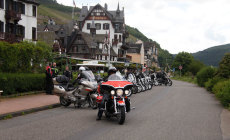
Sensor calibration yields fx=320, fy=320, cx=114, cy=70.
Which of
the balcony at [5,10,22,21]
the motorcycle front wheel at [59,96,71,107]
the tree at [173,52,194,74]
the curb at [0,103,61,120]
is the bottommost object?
the curb at [0,103,61,120]

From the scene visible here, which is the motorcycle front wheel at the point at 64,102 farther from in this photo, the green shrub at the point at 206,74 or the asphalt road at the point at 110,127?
the green shrub at the point at 206,74

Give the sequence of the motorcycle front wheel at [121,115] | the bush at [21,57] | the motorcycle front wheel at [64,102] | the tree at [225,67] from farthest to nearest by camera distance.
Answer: the tree at [225,67] → the bush at [21,57] → the motorcycle front wheel at [64,102] → the motorcycle front wheel at [121,115]

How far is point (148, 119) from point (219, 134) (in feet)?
8.87

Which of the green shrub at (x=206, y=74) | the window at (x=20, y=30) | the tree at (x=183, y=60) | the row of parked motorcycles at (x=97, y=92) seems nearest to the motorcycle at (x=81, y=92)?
the row of parked motorcycles at (x=97, y=92)

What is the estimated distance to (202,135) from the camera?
791 centimetres

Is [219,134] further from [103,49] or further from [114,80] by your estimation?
[103,49]

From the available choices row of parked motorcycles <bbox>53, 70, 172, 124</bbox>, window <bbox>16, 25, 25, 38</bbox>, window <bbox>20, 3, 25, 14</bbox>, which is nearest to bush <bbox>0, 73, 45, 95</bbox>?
row of parked motorcycles <bbox>53, 70, 172, 124</bbox>

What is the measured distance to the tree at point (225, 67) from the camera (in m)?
21.6

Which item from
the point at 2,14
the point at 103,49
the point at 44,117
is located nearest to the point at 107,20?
the point at 103,49

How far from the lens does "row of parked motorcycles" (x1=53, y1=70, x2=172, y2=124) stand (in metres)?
9.52

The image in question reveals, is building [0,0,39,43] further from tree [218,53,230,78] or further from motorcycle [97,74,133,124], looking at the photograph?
motorcycle [97,74,133,124]

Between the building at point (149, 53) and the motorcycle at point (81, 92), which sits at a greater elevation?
the building at point (149, 53)

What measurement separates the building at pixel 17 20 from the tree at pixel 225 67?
17.7m

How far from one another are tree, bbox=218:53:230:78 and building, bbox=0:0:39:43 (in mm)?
17663
